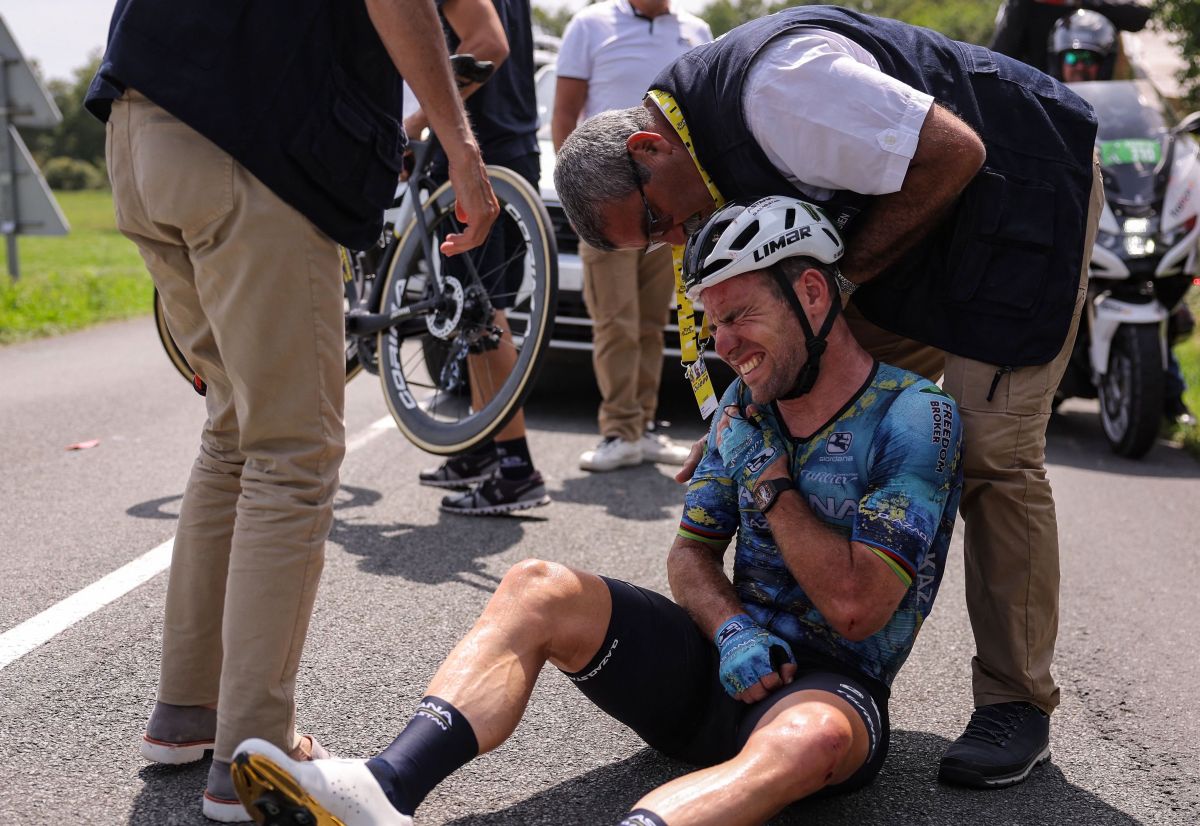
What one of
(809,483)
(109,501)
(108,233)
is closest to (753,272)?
(809,483)

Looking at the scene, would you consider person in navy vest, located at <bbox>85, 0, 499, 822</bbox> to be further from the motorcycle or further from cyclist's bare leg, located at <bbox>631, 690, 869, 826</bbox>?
the motorcycle

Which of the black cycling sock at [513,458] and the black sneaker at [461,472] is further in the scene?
the black sneaker at [461,472]

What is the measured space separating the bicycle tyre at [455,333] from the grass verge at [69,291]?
234 inches

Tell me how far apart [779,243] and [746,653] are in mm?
876

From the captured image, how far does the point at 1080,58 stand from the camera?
847 cm

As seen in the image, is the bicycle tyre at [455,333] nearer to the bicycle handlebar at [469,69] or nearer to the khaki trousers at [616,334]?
the bicycle handlebar at [469,69]

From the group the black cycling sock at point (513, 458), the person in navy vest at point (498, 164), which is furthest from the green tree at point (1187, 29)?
the black cycling sock at point (513, 458)

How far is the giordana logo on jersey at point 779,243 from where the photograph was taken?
2.91 metres

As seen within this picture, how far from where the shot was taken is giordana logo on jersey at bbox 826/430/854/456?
296 centimetres

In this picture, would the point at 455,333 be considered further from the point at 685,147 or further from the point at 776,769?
the point at 776,769

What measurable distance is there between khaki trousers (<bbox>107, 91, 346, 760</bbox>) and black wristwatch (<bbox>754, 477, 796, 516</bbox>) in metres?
0.90

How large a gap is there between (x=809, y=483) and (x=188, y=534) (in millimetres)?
1385

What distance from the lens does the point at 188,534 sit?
3.03 m

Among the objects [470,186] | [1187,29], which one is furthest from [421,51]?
[1187,29]
